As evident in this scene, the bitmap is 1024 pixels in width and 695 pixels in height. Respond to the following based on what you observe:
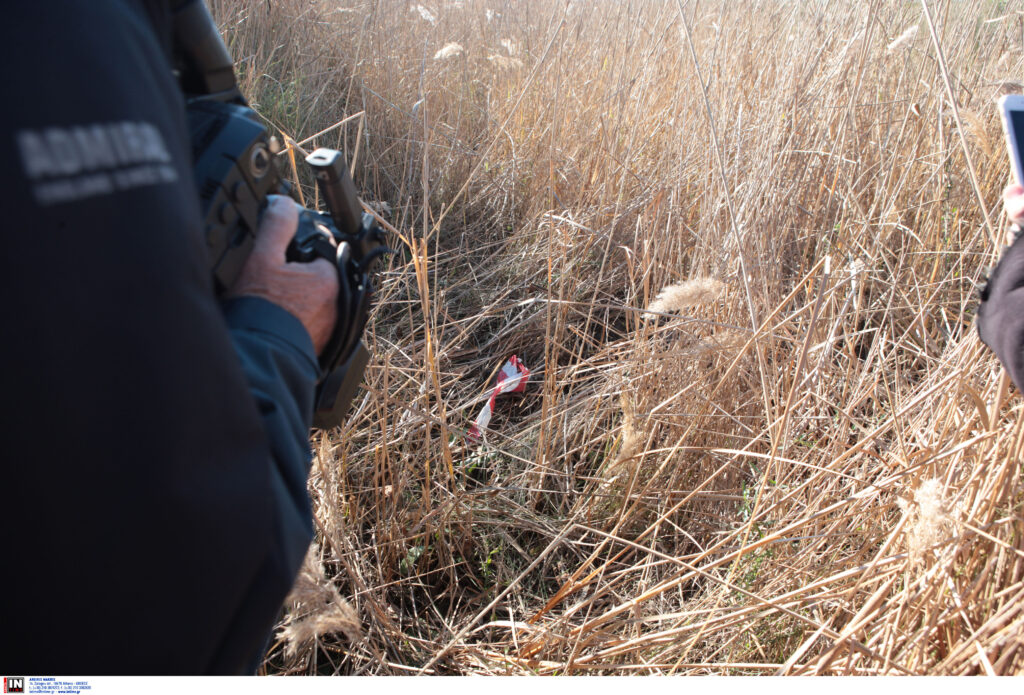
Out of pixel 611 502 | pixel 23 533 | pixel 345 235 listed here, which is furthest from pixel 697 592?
pixel 23 533

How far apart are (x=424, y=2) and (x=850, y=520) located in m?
3.17

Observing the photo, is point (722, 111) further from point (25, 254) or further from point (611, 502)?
point (25, 254)

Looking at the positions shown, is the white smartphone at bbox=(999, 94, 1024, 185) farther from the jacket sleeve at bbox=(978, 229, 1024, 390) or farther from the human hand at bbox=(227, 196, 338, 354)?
the human hand at bbox=(227, 196, 338, 354)

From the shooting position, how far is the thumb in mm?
667

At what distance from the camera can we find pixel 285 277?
660 millimetres

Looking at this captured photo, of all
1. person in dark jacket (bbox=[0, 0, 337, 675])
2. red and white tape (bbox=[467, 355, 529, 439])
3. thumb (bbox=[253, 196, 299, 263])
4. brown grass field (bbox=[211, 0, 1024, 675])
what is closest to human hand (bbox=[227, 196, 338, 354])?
thumb (bbox=[253, 196, 299, 263])

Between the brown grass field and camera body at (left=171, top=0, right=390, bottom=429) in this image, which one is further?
the brown grass field

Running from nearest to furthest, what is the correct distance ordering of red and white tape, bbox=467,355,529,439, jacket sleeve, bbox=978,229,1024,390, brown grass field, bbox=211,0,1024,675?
jacket sleeve, bbox=978,229,1024,390, brown grass field, bbox=211,0,1024,675, red and white tape, bbox=467,355,529,439

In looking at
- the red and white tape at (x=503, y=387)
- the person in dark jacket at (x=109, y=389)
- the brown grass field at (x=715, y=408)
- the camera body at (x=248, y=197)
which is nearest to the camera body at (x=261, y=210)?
the camera body at (x=248, y=197)

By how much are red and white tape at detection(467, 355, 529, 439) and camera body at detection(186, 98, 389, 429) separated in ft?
2.47

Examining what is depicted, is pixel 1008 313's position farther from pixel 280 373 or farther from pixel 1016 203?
pixel 280 373

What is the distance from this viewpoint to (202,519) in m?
0.41

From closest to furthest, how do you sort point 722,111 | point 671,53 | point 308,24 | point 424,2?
point 722,111 < point 671,53 < point 308,24 < point 424,2

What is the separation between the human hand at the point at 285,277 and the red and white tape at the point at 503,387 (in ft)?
2.78
